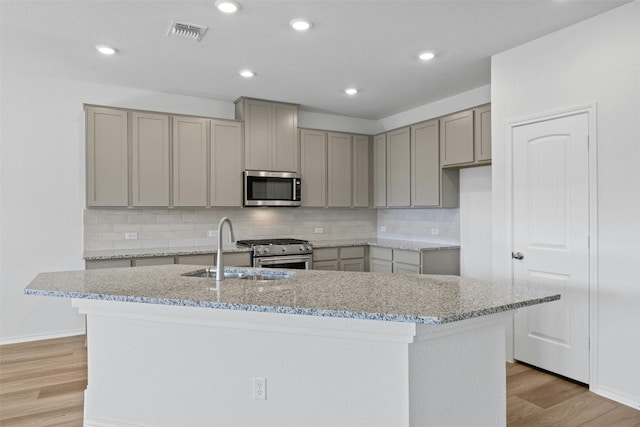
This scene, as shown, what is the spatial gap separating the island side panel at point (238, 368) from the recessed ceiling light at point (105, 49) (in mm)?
2301

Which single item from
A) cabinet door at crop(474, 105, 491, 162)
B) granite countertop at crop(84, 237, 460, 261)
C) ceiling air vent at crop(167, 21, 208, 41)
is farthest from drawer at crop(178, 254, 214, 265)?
cabinet door at crop(474, 105, 491, 162)

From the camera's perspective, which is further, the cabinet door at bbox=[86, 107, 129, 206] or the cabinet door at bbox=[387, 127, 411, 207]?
the cabinet door at bbox=[387, 127, 411, 207]

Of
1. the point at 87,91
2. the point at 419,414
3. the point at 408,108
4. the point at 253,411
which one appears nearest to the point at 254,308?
the point at 253,411

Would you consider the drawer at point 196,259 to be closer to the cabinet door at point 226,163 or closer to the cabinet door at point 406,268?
the cabinet door at point 226,163

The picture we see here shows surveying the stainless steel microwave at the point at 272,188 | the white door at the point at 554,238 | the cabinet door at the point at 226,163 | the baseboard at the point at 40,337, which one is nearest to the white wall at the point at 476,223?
the white door at the point at 554,238

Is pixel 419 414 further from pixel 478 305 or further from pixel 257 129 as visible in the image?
pixel 257 129

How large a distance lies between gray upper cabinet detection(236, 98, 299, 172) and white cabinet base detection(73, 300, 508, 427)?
296cm

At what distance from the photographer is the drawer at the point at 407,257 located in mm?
4514

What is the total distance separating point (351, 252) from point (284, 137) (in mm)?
1727

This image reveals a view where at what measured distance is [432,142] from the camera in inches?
185

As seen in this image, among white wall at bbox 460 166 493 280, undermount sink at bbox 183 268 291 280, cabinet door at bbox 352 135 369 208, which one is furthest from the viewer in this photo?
cabinet door at bbox 352 135 369 208

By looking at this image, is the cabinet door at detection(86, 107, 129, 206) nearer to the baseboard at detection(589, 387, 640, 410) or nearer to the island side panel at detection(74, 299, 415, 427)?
the island side panel at detection(74, 299, 415, 427)

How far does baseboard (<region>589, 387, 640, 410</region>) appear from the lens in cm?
263

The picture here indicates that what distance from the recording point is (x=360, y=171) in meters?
5.59
